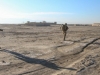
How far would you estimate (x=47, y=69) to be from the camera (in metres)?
12.5

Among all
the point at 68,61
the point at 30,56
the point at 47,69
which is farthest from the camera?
the point at 30,56

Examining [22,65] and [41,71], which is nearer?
[41,71]

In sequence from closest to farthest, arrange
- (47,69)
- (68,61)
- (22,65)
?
(47,69) → (22,65) → (68,61)

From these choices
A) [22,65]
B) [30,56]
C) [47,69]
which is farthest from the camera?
[30,56]

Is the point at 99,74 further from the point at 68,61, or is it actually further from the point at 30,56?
the point at 30,56

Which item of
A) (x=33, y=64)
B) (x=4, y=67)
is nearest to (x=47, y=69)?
(x=33, y=64)

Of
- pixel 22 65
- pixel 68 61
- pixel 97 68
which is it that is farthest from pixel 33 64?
pixel 97 68

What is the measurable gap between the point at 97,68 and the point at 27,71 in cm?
418

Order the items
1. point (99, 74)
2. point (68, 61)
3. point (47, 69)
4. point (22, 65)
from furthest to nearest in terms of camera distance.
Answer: point (68, 61) → point (22, 65) → point (47, 69) → point (99, 74)

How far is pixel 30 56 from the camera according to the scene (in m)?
16.2

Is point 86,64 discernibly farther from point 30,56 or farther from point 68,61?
point 30,56

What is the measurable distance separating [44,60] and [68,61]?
1.64 meters

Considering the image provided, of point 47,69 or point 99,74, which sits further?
point 47,69

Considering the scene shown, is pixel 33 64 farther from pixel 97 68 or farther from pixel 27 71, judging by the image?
pixel 97 68
